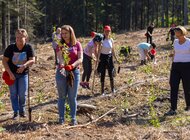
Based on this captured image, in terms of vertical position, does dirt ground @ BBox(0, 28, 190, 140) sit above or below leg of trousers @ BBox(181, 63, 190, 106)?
below

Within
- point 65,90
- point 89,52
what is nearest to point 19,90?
point 65,90

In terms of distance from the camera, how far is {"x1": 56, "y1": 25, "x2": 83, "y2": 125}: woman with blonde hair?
6.51 m

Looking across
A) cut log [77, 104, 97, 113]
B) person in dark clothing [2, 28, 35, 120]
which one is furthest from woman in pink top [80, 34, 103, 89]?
person in dark clothing [2, 28, 35, 120]

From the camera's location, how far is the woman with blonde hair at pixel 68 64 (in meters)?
6.51

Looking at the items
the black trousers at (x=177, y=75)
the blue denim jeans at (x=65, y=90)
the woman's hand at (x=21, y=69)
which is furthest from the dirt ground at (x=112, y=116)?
the woman's hand at (x=21, y=69)

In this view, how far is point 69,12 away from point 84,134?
162 feet

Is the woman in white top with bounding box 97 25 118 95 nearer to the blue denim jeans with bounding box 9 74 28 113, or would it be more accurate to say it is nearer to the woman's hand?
the blue denim jeans with bounding box 9 74 28 113

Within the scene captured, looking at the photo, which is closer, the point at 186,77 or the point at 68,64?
the point at 68,64

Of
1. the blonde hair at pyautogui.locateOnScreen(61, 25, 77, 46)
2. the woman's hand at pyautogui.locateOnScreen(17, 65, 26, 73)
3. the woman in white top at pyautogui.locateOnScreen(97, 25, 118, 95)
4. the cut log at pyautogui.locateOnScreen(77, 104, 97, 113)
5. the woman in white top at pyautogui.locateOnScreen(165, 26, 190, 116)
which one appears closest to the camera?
the blonde hair at pyautogui.locateOnScreen(61, 25, 77, 46)

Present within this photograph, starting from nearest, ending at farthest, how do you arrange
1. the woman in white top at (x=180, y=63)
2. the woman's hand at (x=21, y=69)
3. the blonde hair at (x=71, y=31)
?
the blonde hair at (x=71, y=31) → the woman's hand at (x=21, y=69) → the woman in white top at (x=180, y=63)

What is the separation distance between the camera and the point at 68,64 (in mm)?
6672

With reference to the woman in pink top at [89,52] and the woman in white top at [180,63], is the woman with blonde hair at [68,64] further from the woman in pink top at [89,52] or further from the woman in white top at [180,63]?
the woman in pink top at [89,52]

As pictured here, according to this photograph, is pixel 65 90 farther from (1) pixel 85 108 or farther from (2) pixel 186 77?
(2) pixel 186 77

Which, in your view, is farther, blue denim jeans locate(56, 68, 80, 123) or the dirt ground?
blue denim jeans locate(56, 68, 80, 123)
